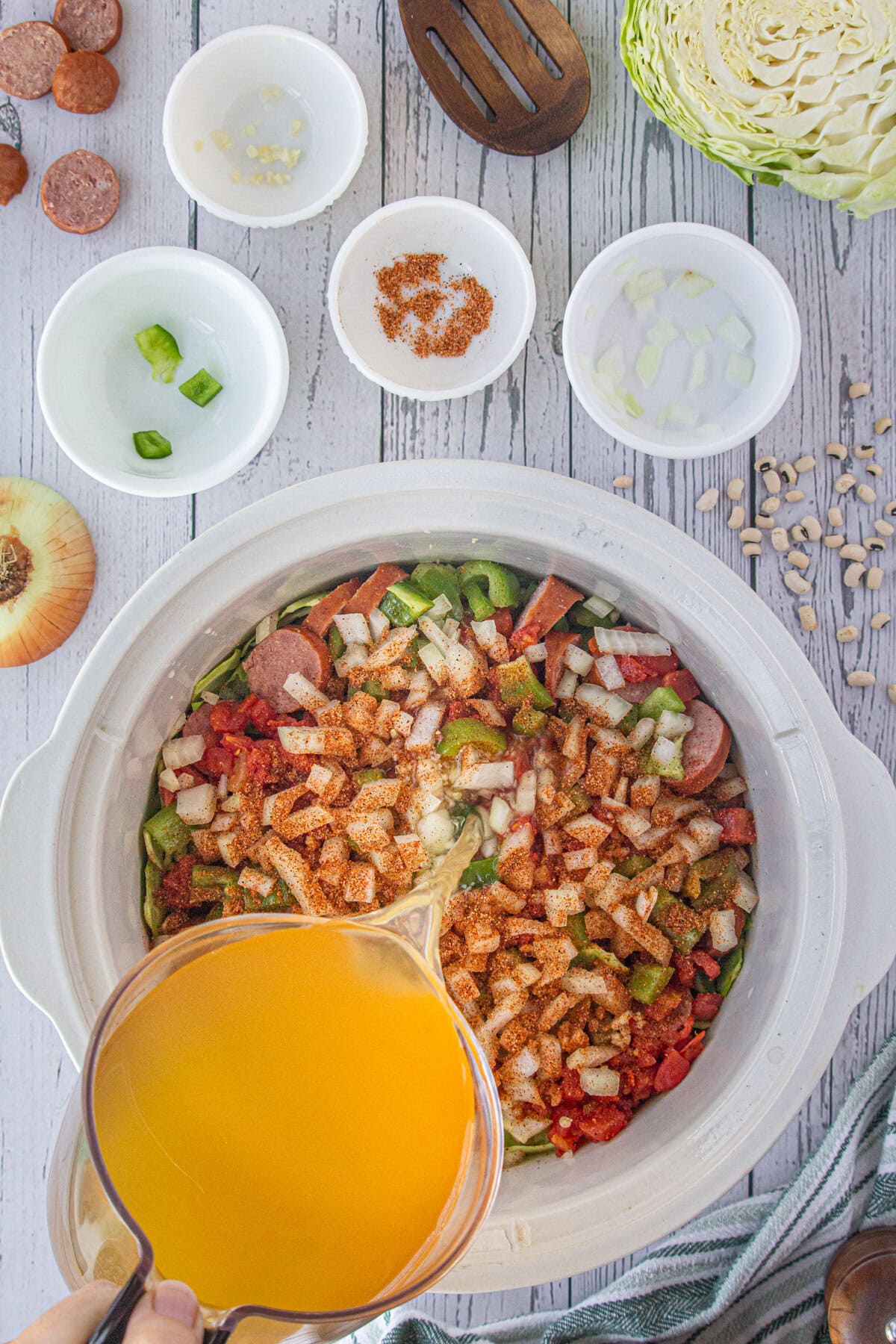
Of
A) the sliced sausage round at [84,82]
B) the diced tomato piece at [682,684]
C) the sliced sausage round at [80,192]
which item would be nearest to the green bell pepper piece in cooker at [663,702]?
the diced tomato piece at [682,684]

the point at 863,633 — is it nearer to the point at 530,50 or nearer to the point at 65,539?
the point at 530,50

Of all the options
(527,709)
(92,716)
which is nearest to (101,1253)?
(92,716)

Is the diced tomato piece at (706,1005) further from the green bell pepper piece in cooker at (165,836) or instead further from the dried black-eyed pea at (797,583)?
the green bell pepper piece in cooker at (165,836)

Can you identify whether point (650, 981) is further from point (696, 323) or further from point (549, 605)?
point (696, 323)

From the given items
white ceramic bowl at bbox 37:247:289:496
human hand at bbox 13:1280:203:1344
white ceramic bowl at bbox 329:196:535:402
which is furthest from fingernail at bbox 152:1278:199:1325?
white ceramic bowl at bbox 329:196:535:402

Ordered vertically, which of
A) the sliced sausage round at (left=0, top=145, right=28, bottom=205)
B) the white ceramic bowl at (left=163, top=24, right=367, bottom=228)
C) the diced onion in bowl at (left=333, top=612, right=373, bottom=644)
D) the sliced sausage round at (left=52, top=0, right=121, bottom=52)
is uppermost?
the sliced sausage round at (left=52, top=0, right=121, bottom=52)

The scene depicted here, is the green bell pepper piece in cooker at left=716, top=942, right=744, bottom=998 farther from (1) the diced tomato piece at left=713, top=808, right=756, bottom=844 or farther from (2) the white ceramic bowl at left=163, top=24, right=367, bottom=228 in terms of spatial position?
(2) the white ceramic bowl at left=163, top=24, right=367, bottom=228
